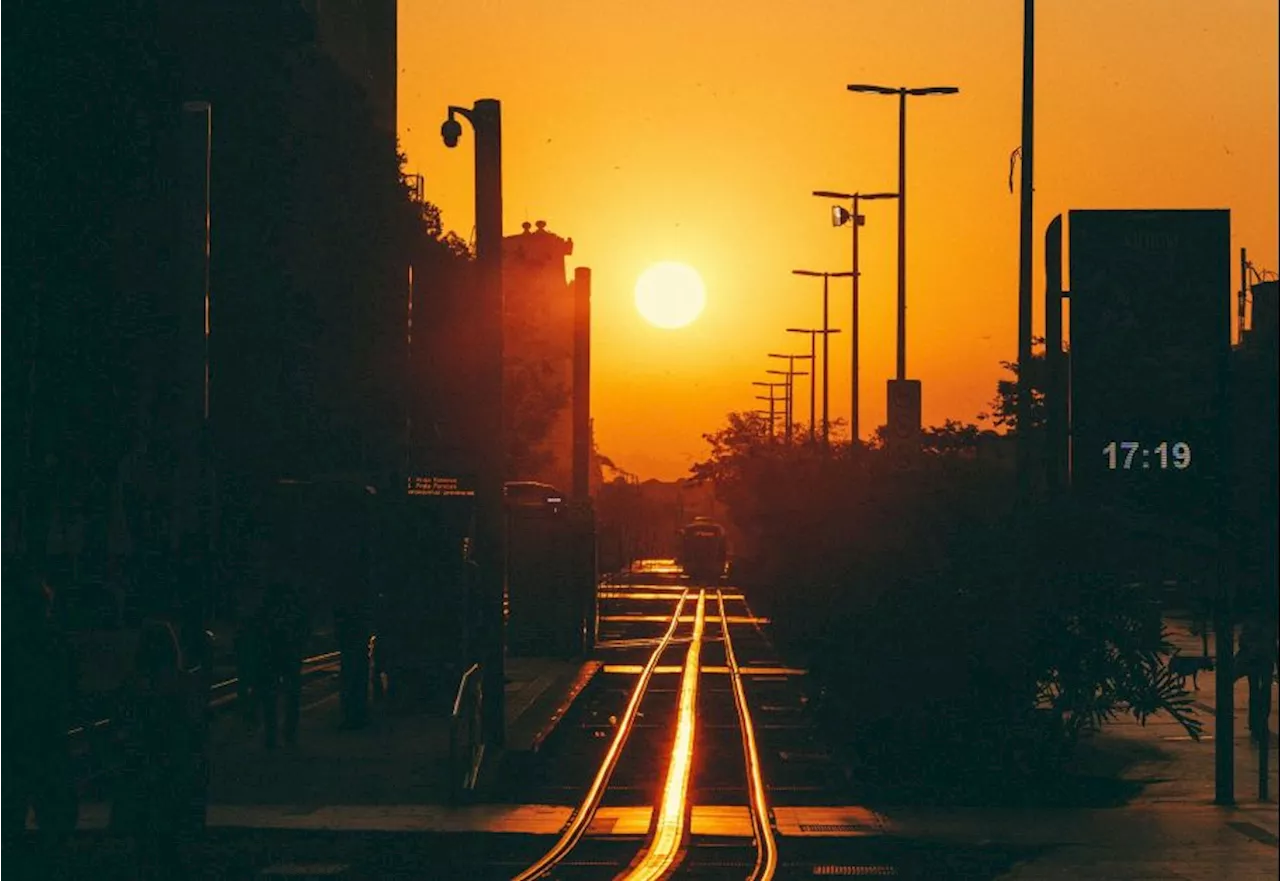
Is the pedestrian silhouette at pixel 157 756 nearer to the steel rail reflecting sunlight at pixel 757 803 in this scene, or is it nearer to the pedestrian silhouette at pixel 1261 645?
the steel rail reflecting sunlight at pixel 757 803

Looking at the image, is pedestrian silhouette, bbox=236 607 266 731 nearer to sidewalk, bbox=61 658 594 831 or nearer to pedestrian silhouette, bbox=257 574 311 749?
pedestrian silhouette, bbox=257 574 311 749

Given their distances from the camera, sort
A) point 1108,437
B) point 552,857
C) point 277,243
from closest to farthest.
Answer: point 552,857 < point 1108,437 < point 277,243

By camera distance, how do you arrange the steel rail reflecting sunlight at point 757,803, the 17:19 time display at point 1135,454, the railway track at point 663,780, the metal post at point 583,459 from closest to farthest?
the steel rail reflecting sunlight at point 757,803 → the railway track at point 663,780 → the 17:19 time display at point 1135,454 → the metal post at point 583,459

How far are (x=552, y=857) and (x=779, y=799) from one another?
16.3 ft

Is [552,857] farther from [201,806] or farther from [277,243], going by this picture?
[277,243]

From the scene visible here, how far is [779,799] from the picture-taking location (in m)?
20.2

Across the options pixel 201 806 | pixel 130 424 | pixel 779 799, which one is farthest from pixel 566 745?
pixel 201 806

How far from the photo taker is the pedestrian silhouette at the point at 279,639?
22.2m

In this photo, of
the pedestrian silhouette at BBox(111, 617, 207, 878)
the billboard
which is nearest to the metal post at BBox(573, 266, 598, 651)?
the billboard

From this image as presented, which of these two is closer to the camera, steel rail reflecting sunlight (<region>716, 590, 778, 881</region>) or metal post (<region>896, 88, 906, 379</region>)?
steel rail reflecting sunlight (<region>716, 590, 778, 881</region>)

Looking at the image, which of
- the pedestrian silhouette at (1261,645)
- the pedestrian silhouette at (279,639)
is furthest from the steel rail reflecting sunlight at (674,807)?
the pedestrian silhouette at (1261,645)

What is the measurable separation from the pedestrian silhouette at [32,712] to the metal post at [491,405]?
1204 centimetres

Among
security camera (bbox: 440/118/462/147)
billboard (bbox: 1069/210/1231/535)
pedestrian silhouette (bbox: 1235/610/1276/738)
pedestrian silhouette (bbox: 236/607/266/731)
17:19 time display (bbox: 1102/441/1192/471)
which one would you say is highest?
security camera (bbox: 440/118/462/147)

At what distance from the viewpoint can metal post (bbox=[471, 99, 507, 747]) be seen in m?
23.2
